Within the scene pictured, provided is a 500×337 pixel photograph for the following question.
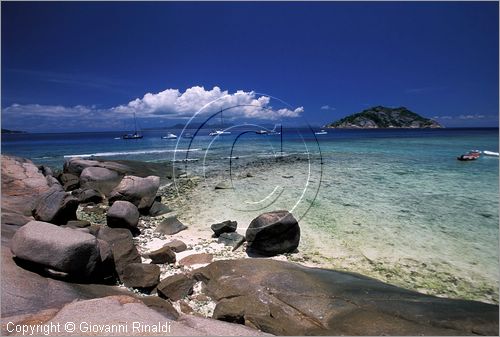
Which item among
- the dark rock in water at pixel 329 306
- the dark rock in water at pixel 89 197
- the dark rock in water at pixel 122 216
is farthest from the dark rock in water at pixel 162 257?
the dark rock in water at pixel 89 197

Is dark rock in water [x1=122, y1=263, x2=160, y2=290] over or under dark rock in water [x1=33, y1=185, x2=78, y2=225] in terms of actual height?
under

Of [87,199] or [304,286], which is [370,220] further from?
[87,199]

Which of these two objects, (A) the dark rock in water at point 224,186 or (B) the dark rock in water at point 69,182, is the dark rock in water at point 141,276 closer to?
(A) the dark rock in water at point 224,186

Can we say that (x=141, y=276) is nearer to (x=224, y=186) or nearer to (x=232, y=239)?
(x=232, y=239)

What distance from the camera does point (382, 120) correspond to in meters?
119

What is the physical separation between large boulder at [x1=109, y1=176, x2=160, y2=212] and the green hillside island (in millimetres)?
108859

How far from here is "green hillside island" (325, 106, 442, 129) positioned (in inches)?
4524

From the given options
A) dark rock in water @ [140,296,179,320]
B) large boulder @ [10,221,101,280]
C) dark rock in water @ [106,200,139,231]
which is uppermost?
large boulder @ [10,221,101,280]

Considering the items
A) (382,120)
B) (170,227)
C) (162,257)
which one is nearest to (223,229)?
(170,227)

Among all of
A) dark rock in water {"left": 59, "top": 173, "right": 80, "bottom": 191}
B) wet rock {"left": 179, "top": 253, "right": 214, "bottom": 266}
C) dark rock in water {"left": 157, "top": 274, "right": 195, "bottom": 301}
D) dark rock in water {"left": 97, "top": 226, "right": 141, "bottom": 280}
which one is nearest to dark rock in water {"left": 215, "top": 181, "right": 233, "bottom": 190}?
dark rock in water {"left": 59, "top": 173, "right": 80, "bottom": 191}

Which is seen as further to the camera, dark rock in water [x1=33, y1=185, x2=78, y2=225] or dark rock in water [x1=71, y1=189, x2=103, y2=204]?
dark rock in water [x1=71, y1=189, x2=103, y2=204]

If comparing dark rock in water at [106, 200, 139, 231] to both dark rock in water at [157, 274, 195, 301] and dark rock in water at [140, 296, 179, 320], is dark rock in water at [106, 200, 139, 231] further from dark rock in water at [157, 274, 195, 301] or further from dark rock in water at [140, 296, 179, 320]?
dark rock in water at [140, 296, 179, 320]

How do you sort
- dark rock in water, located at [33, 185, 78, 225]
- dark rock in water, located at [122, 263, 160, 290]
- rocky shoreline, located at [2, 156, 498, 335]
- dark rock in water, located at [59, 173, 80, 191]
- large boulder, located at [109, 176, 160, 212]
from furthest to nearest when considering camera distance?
dark rock in water, located at [59, 173, 80, 191] < large boulder, located at [109, 176, 160, 212] < dark rock in water, located at [33, 185, 78, 225] < dark rock in water, located at [122, 263, 160, 290] < rocky shoreline, located at [2, 156, 498, 335]

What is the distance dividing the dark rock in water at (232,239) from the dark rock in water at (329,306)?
1.90 meters
